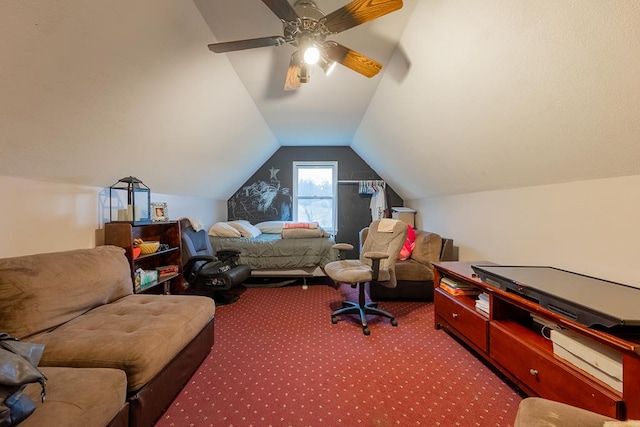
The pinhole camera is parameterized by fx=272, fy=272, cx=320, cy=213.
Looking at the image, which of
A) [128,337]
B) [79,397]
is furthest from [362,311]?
[79,397]

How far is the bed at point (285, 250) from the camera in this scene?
387 centimetres

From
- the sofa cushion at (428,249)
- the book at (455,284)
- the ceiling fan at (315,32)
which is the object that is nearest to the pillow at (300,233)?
the sofa cushion at (428,249)

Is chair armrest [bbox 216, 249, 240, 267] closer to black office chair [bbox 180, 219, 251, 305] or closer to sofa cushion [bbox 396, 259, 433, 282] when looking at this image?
black office chair [bbox 180, 219, 251, 305]

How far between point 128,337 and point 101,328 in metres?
0.28

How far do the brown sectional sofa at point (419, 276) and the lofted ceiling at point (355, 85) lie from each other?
0.77 m

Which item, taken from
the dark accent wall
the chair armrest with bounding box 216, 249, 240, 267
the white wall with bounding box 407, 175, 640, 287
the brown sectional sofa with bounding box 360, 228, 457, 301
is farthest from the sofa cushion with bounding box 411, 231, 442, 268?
the chair armrest with bounding box 216, 249, 240, 267

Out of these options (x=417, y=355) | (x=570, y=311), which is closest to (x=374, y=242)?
(x=417, y=355)

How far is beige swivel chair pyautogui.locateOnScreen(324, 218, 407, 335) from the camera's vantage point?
8.35ft

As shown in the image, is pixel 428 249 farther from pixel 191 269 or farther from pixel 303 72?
pixel 191 269

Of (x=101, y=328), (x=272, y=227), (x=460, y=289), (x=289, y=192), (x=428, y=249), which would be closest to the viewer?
(x=101, y=328)

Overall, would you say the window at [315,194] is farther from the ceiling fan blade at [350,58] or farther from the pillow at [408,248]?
the ceiling fan blade at [350,58]

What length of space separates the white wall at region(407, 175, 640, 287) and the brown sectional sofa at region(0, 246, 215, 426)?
2.66m

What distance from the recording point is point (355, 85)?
289 centimetres

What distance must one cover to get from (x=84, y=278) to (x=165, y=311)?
1.86ft
